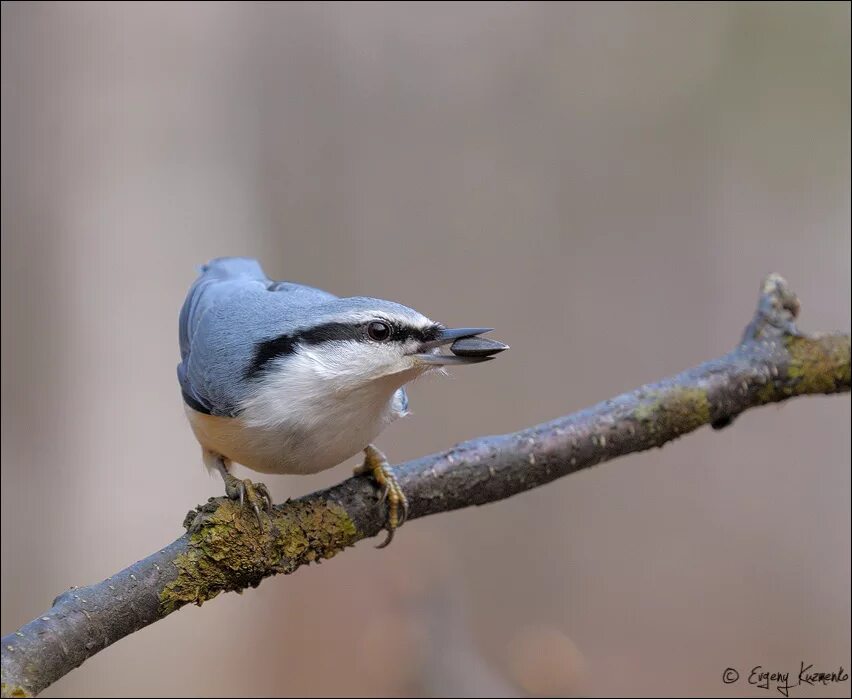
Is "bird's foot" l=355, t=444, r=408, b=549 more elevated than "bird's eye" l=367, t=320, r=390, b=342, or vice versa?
"bird's eye" l=367, t=320, r=390, b=342

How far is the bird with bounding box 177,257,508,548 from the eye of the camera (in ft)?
5.87

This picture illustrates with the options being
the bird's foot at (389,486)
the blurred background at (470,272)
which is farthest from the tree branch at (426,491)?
the blurred background at (470,272)

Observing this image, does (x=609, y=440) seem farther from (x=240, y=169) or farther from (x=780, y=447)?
(x=240, y=169)

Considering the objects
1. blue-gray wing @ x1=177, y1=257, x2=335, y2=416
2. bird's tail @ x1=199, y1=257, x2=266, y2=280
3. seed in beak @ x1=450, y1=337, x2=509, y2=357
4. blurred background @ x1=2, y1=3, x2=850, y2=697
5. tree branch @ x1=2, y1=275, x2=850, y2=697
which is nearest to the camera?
tree branch @ x1=2, y1=275, x2=850, y2=697

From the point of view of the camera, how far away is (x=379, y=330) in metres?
1.80

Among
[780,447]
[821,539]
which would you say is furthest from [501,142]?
[821,539]

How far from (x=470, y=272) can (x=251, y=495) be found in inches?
136

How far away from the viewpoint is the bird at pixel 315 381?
179cm

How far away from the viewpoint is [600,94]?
16.8 ft
